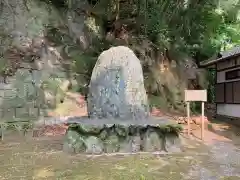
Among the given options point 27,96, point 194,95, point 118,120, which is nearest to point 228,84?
point 194,95

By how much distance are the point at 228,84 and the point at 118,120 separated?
705 centimetres

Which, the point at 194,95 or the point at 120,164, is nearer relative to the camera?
the point at 120,164

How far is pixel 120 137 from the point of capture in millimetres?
7160

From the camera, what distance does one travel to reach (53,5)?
1474 centimetres

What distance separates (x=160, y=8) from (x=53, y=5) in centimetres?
500

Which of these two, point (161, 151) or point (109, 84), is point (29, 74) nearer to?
point (109, 84)

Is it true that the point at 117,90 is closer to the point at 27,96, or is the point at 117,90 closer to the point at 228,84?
the point at 27,96

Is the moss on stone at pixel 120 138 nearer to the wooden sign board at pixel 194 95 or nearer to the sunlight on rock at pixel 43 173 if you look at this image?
the sunlight on rock at pixel 43 173

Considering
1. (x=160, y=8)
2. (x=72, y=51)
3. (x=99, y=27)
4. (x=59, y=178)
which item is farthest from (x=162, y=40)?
(x=59, y=178)

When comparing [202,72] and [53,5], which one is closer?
[53,5]

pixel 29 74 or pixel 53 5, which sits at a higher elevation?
pixel 53 5

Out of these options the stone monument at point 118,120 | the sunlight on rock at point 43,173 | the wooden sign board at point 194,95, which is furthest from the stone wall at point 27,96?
the sunlight on rock at point 43,173

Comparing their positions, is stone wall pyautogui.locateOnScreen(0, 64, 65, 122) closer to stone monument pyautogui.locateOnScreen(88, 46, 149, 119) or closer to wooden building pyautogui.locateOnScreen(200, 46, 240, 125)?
stone monument pyautogui.locateOnScreen(88, 46, 149, 119)

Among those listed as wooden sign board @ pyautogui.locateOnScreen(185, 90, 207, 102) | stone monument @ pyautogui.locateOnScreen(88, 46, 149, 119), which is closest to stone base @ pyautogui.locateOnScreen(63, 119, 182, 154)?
stone monument @ pyautogui.locateOnScreen(88, 46, 149, 119)
